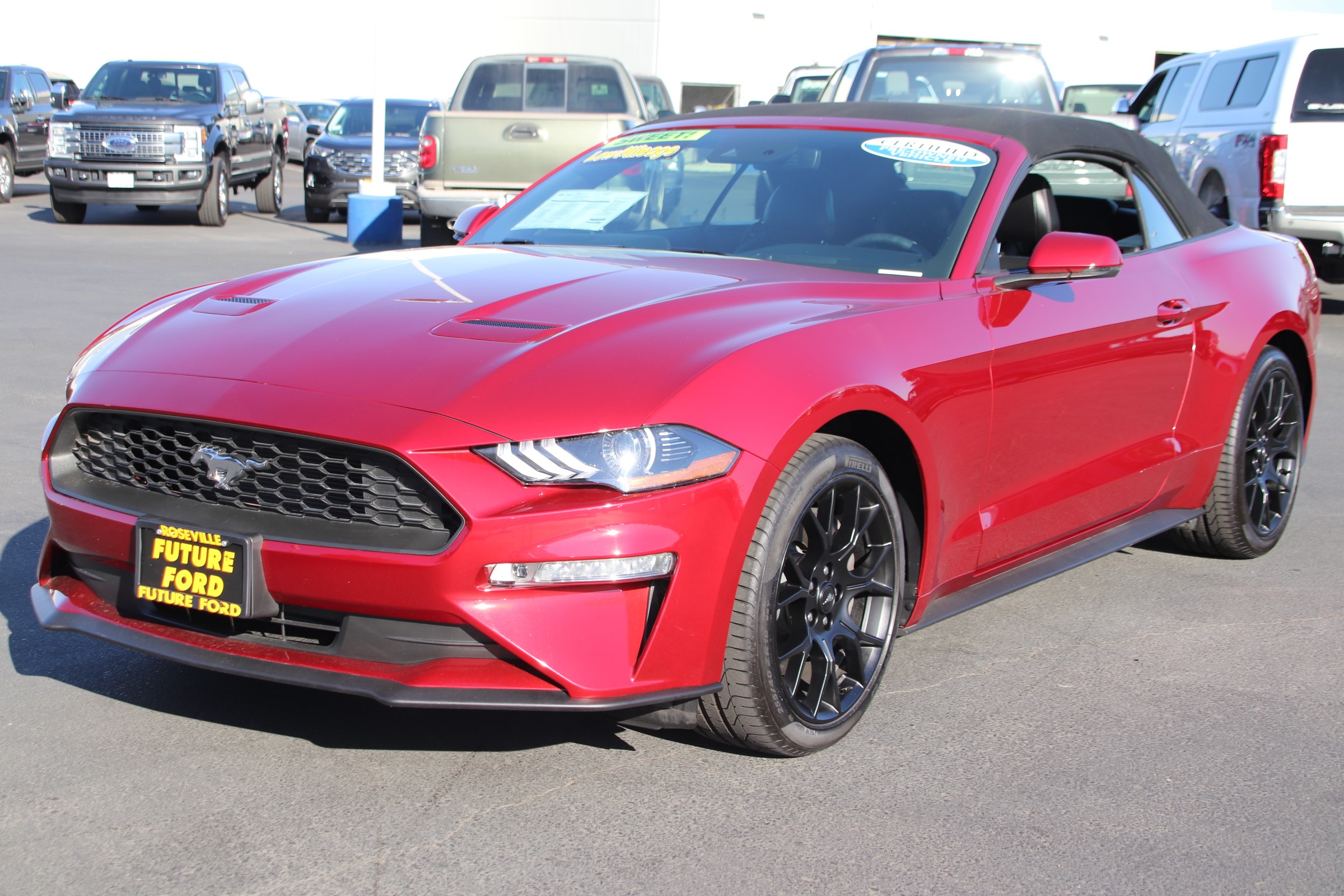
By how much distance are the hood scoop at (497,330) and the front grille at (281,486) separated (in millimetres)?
438

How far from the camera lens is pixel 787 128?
4500 mm

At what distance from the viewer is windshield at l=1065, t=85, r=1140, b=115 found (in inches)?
→ 883

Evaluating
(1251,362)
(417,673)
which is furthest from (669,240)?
(1251,362)

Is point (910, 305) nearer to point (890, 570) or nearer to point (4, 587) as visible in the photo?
point (890, 570)

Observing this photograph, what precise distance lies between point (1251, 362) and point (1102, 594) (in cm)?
101

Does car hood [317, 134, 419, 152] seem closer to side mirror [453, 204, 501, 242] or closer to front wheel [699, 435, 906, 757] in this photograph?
side mirror [453, 204, 501, 242]

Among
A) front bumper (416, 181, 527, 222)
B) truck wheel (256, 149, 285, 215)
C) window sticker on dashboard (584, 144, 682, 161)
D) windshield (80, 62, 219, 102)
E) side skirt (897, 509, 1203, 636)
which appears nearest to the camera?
side skirt (897, 509, 1203, 636)

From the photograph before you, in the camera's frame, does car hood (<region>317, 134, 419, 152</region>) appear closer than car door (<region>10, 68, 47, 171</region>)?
Yes

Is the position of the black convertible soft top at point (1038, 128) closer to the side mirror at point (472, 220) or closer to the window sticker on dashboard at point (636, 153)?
the window sticker on dashboard at point (636, 153)

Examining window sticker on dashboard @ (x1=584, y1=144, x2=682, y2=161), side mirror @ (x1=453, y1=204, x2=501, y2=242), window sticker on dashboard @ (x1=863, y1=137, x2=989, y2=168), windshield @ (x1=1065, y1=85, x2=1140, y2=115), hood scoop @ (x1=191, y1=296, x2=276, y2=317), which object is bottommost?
hood scoop @ (x1=191, y1=296, x2=276, y2=317)

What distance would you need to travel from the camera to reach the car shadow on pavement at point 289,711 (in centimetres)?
330

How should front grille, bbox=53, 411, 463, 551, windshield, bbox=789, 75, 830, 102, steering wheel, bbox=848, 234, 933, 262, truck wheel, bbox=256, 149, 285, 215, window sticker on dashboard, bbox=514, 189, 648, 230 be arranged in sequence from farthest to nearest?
windshield, bbox=789, 75, 830, 102 → truck wheel, bbox=256, 149, 285, 215 → window sticker on dashboard, bbox=514, 189, 648, 230 → steering wheel, bbox=848, 234, 933, 262 → front grille, bbox=53, 411, 463, 551

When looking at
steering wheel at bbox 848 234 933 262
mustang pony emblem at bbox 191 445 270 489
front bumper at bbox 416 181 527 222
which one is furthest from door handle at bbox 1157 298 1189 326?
front bumper at bbox 416 181 527 222

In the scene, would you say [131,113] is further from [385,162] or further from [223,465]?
[223,465]
